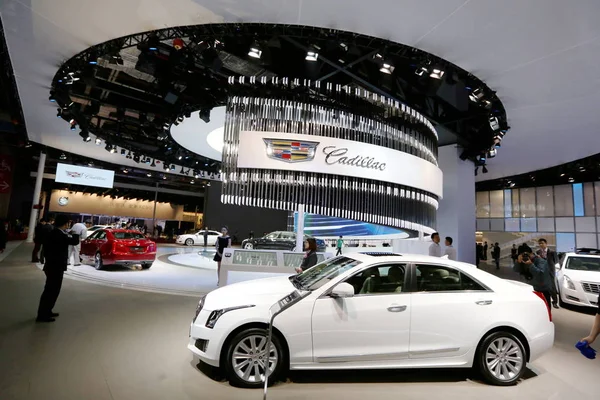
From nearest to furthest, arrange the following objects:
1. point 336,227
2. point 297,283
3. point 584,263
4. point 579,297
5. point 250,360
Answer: point 250,360 → point 297,283 → point 579,297 → point 584,263 → point 336,227

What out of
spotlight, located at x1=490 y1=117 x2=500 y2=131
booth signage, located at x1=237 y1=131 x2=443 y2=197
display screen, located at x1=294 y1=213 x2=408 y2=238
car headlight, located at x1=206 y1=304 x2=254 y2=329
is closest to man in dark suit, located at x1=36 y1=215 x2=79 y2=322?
car headlight, located at x1=206 y1=304 x2=254 y2=329

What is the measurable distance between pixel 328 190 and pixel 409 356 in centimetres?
615

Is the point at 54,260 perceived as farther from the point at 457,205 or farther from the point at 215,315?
the point at 457,205

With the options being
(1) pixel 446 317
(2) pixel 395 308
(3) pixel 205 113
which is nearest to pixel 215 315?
(2) pixel 395 308

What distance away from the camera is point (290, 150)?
8875 mm

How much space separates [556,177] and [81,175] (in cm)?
3033

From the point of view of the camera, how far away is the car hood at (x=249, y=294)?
3.38 m

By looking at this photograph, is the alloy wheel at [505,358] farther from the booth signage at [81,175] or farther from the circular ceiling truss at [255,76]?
the booth signage at [81,175]

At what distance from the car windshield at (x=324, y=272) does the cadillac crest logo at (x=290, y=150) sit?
4990 mm

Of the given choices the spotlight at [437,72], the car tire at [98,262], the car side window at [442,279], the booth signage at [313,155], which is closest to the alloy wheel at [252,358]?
the car side window at [442,279]

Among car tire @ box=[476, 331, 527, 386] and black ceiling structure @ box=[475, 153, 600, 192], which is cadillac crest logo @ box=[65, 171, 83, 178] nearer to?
car tire @ box=[476, 331, 527, 386]

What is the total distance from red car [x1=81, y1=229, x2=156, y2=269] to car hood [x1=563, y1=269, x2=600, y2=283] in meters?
11.3

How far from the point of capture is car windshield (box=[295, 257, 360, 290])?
362 cm

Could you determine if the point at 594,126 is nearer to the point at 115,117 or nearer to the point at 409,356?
the point at 409,356
